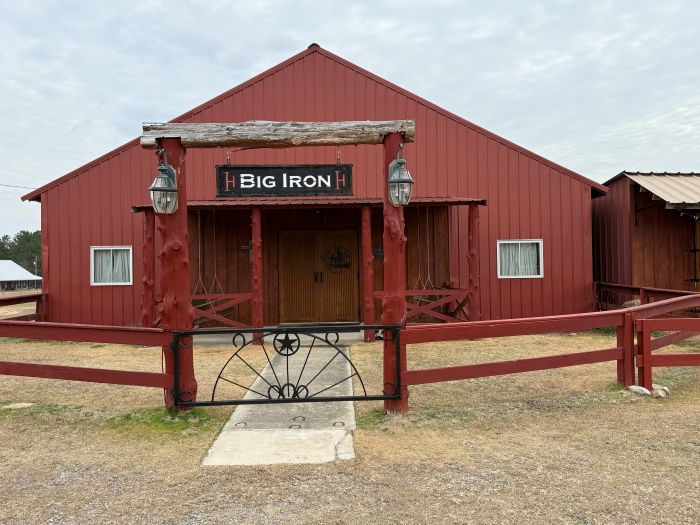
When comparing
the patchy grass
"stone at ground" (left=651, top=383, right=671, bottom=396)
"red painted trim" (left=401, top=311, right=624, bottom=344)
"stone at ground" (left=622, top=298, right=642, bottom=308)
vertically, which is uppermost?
"red painted trim" (left=401, top=311, right=624, bottom=344)

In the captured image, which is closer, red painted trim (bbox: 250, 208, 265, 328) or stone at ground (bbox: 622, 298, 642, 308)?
red painted trim (bbox: 250, 208, 265, 328)

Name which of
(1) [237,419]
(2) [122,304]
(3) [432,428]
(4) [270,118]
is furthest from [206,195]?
(3) [432,428]

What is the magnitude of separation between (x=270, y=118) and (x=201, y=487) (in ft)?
32.4

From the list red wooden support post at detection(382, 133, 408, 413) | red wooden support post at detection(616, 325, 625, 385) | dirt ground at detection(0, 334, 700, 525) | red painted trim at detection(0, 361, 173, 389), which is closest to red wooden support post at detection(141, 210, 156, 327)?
dirt ground at detection(0, 334, 700, 525)

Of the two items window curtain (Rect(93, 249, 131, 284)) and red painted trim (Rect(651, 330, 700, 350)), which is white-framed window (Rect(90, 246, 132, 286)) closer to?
window curtain (Rect(93, 249, 131, 284))

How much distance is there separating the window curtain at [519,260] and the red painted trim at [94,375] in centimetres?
905

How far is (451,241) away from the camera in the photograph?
12219 mm

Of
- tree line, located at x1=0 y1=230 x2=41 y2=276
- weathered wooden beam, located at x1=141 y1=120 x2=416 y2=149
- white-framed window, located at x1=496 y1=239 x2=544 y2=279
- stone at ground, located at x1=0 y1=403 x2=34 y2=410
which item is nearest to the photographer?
weathered wooden beam, located at x1=141 y1=120 x2=416 y2=149

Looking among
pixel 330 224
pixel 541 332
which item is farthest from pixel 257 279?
pixel 541 332

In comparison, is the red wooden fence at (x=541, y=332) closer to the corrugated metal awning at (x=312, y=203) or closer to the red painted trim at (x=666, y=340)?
the red painted trim at (x=666, y=340)

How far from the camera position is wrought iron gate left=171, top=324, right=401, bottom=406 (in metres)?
5.04

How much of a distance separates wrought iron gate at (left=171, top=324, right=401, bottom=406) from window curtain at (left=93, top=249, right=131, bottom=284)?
4009mm

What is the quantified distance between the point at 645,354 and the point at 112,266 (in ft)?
35.8

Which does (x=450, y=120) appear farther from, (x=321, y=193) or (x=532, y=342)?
(x=321, y=193)
